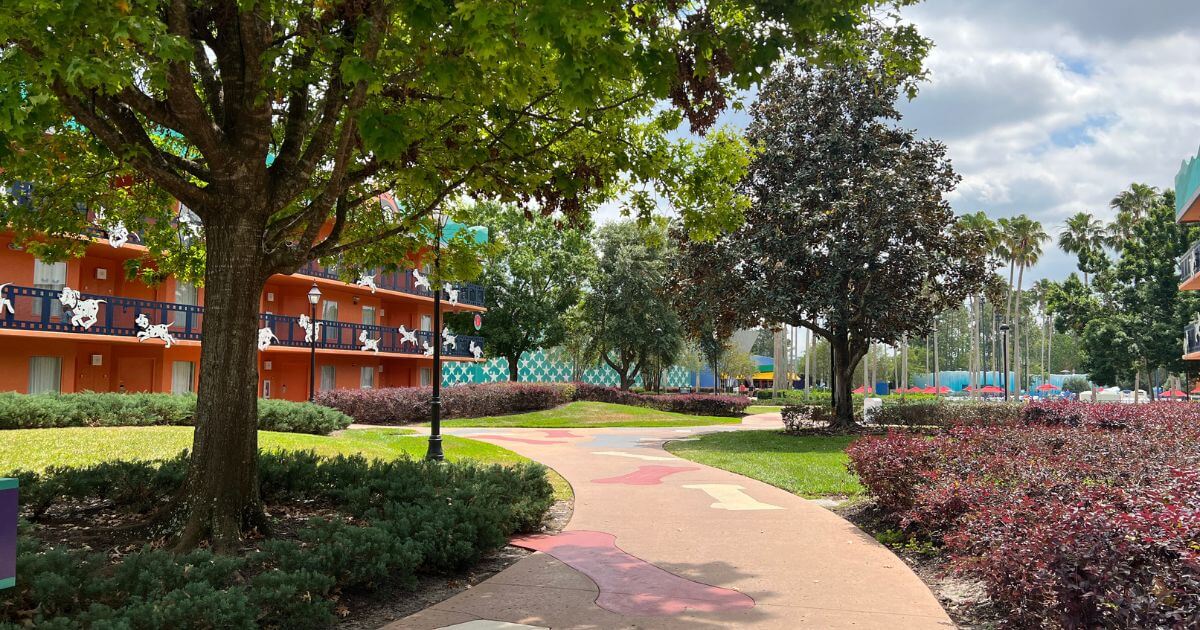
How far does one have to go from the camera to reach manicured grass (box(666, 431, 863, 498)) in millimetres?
Result: 12977

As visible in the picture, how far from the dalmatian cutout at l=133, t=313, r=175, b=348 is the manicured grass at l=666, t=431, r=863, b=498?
50.5 ft

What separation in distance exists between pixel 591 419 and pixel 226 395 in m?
27.0

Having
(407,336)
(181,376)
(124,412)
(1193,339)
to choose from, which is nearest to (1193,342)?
(1193,339)

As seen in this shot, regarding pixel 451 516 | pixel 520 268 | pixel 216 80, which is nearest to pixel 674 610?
pixel 451 516

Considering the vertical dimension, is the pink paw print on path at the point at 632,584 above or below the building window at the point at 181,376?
below

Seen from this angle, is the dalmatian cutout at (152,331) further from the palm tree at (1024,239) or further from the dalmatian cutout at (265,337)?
the palm tree at (1024,239)

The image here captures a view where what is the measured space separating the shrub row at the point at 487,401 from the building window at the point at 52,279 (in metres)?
A: 8.64

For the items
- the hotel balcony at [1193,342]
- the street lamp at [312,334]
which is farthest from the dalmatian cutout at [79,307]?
the hotel balcony at [1193,342]

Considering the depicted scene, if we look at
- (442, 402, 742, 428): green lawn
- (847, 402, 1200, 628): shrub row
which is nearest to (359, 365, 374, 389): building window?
(442, 402, 742, 428): green lawn

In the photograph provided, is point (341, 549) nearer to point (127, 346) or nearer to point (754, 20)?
point (754, 20)

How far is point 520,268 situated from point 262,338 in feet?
60.4

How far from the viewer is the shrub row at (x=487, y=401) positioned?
28156 mm

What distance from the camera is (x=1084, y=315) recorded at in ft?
166

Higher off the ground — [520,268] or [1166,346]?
[520,268]
